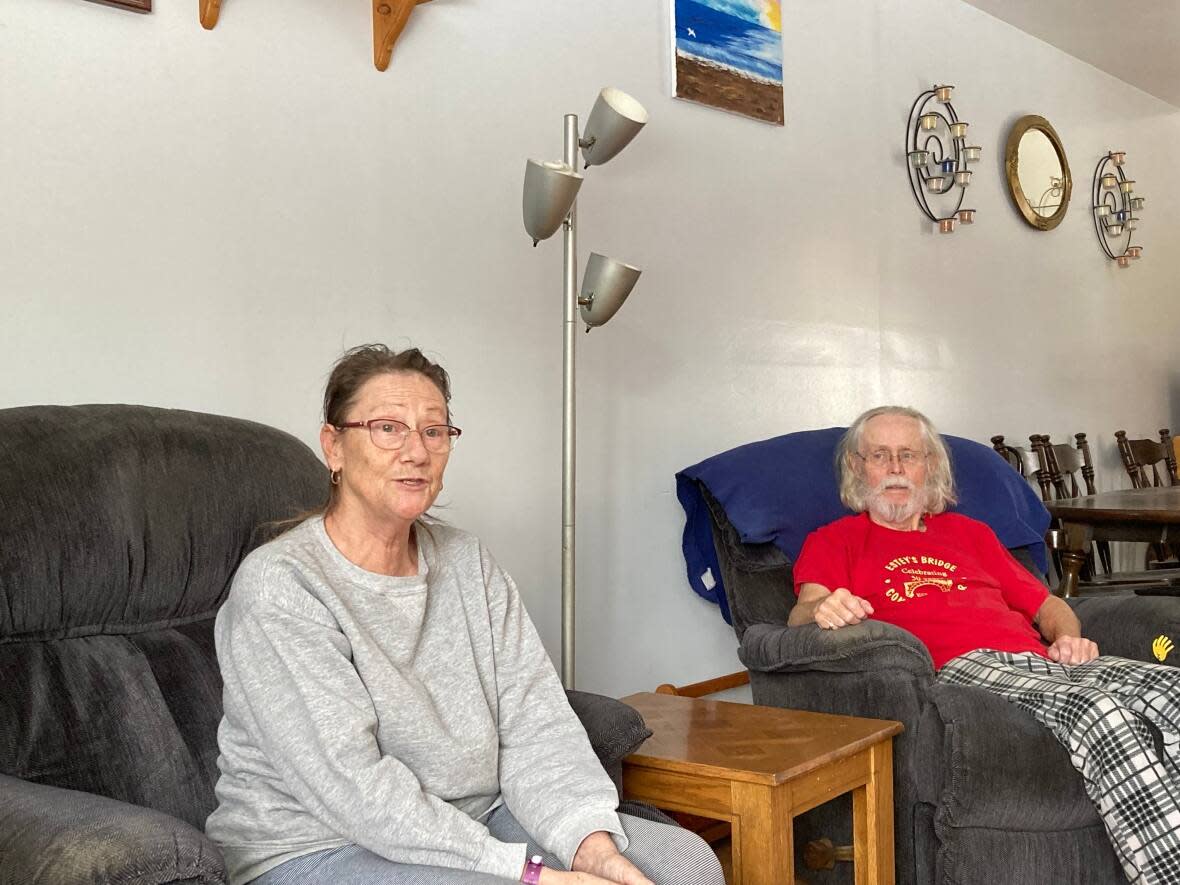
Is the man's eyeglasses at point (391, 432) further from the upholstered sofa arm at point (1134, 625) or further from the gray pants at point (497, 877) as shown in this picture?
the upholstered sofa arm at point (1134, 625)

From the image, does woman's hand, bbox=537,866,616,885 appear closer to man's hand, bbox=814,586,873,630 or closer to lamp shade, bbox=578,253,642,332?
man's hand, bbox=814,586,873,630

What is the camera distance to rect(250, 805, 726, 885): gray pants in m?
1.47

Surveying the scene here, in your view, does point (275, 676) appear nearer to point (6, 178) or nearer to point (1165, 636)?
point (6, 178)

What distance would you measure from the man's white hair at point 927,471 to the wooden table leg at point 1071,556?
0.85 metres

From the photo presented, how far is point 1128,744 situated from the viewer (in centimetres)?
204

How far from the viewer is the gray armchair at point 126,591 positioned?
5.53 ft

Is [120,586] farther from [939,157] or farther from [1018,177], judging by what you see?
[1018,177]

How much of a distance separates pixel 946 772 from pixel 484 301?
59.2 inches

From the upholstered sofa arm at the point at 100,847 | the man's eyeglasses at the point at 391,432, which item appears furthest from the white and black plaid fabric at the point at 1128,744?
the upholstered sofa arm at the point at 100,847

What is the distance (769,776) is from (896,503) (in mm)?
1019

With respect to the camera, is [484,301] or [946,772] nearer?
[946,772]

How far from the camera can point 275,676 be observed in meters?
1.53

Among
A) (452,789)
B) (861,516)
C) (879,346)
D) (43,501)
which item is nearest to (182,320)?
(43,501)

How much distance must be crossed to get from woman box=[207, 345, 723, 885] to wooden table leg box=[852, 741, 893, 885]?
55cm
